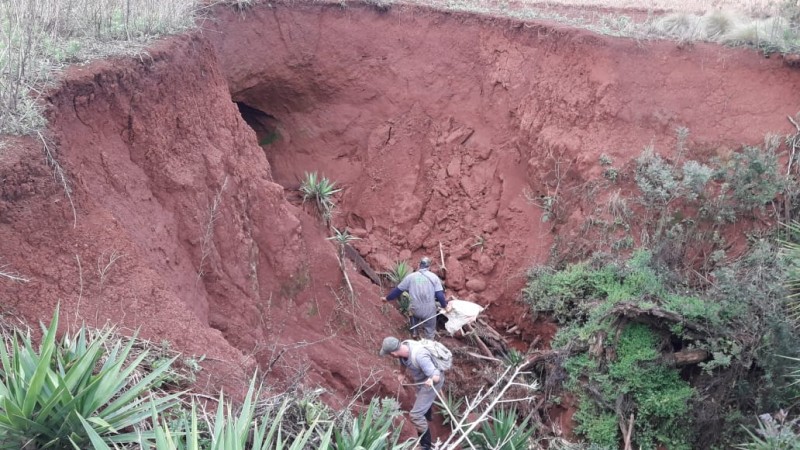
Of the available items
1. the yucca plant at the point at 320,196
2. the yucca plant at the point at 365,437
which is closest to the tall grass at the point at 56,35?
the yucca plant at the point at 320,196

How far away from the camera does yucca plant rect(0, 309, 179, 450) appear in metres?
3.78

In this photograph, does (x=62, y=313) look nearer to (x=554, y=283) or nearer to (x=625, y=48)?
(x=554, y=283)

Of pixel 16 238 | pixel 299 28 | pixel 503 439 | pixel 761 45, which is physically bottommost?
pixel 503 439

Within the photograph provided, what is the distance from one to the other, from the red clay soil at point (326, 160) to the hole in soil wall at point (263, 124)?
0.04 m

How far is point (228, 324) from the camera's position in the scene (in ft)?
22.7

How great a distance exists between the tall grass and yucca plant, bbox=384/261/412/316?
452 cm

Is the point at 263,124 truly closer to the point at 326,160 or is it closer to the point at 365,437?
the point at 326,160

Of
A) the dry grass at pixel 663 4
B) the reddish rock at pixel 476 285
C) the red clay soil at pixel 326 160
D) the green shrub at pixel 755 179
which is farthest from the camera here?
the dry grass at pixel 663 4

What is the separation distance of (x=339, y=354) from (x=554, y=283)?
3571 mm

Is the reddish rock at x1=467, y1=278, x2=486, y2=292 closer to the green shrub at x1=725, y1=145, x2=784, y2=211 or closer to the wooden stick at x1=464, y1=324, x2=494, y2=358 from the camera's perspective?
the wooden stick at x1=464, y1=324, x2=494, y2=358

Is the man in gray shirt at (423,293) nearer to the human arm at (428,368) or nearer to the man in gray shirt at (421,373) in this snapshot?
the man in gray shirt at (421,373)

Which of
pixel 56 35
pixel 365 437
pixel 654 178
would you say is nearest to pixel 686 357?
pixel 654 178

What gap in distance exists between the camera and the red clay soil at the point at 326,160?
576 cm

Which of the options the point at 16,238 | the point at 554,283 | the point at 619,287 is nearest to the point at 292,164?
the point at 554,283
